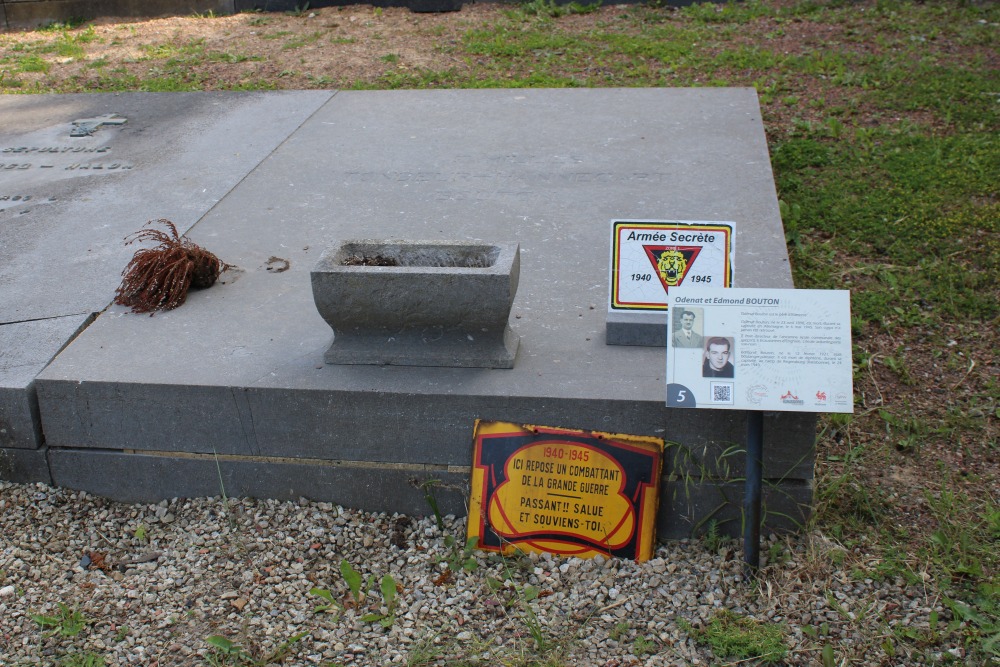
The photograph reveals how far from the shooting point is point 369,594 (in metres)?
2.89

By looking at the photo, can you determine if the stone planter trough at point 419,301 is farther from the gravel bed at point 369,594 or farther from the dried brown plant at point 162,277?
the dried brown plant at point 162,277

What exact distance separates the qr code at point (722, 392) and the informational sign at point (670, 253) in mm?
523

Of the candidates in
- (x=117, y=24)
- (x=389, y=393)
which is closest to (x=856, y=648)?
(x=389, y=393)

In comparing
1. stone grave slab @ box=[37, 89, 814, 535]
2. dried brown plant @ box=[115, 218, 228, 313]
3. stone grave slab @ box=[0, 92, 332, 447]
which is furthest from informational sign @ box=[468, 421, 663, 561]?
stone grave slab @ box=[0, 92, 332, 447]

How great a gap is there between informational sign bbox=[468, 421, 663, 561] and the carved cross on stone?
13.9 feet

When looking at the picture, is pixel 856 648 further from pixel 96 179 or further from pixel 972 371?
pixel 96 179

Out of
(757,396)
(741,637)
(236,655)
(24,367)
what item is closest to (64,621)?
(236,655)

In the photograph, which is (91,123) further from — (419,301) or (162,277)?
(419,301)

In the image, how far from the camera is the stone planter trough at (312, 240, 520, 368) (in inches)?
118

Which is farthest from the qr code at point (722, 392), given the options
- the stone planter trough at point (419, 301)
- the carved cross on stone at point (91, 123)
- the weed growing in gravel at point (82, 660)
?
the carved cross on stone at point (91, 123)

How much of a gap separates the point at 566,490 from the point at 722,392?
0.64m

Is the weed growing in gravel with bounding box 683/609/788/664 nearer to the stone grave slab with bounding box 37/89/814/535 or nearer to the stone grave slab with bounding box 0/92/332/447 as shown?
the stone grave slab with bounding box 37/89/814/535

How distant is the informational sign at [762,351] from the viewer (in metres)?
2.63

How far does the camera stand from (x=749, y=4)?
9.11 meters
